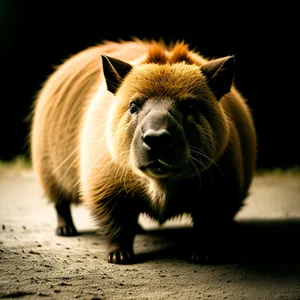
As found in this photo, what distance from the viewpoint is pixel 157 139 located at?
2891 millimetres

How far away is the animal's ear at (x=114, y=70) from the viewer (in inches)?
134

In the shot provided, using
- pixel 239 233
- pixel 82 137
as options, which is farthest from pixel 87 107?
pixel 239 233

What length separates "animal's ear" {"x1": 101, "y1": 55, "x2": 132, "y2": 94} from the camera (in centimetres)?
340

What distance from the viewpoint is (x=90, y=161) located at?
362 cm

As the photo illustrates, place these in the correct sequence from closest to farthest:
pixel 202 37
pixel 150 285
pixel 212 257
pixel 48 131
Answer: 1. pixel 150 285
2. pixel 212 257
3. pixel 48 131
4. pixel 202 37

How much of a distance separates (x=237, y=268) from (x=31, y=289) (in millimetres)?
1289

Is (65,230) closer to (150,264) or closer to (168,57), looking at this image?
(150,264)

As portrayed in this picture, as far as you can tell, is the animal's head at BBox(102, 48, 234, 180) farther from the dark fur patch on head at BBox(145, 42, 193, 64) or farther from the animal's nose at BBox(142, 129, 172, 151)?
the dark fur patch on head at BBox(145, 42, 193, 64)

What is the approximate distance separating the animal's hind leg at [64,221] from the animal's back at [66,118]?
0.10 metres

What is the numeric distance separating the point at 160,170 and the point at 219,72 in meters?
0.77

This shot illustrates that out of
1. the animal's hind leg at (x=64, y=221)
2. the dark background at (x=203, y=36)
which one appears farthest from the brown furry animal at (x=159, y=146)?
the dark background at (x=203, y=36)

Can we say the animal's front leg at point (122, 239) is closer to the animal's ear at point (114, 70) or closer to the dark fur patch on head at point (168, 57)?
Answer: the animal's ear at point (114, 70)

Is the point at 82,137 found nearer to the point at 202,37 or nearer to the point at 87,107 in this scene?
the point at 87,107

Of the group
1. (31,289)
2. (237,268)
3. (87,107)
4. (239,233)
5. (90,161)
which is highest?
(87,107)
